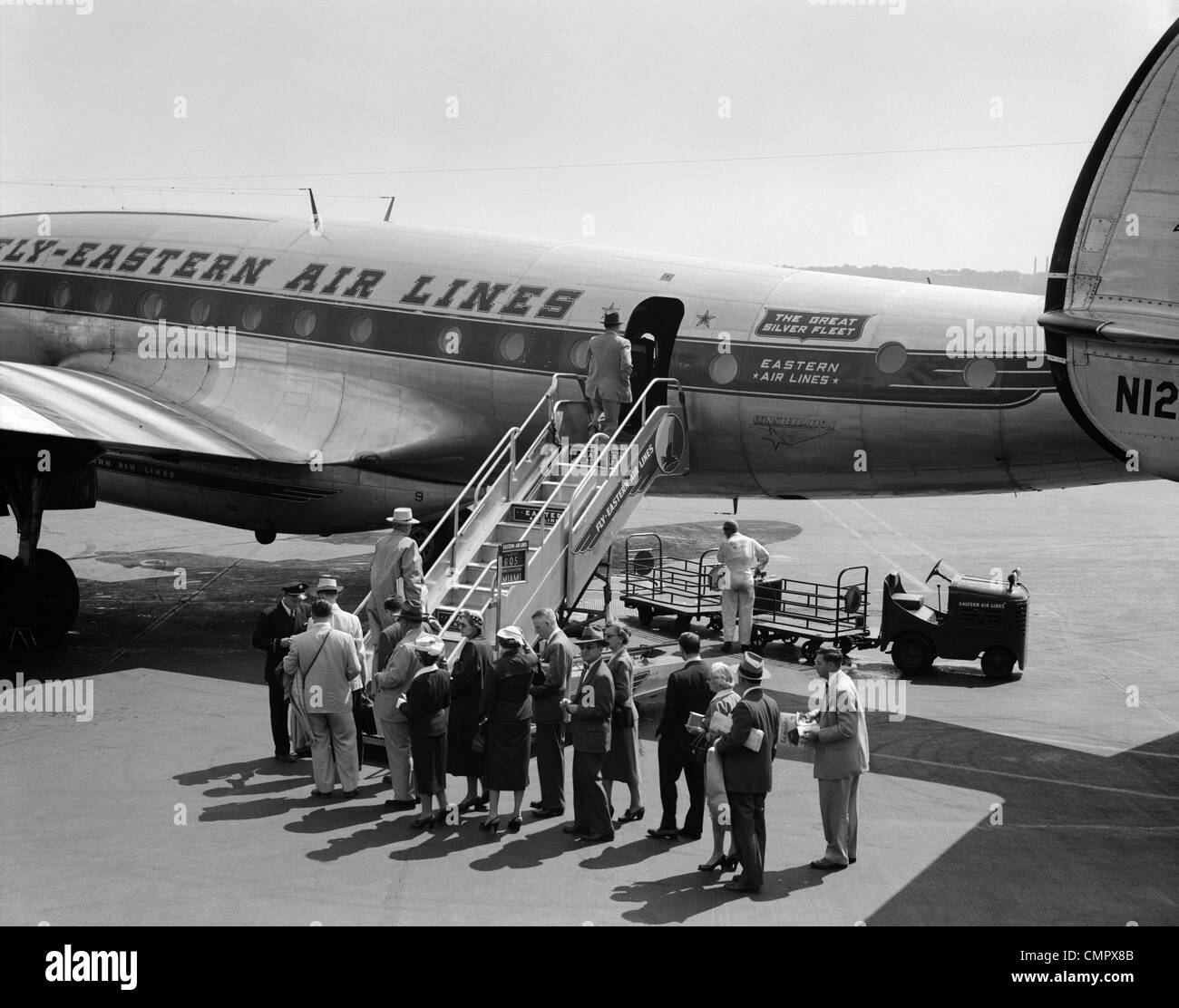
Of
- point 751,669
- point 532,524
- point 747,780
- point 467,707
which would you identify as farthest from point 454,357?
point 747,780

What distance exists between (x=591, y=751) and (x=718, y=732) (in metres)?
1.32

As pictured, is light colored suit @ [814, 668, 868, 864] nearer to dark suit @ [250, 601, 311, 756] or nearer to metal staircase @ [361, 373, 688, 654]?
metal staircase @ [361, 373, 688, 654]

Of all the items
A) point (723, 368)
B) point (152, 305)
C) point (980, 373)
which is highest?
point (152, 305)

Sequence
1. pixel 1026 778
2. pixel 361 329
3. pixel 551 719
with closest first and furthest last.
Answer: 1. pixel 551 719
2. pixel 1026 778
3. pixel 361 329

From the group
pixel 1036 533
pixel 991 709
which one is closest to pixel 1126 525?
pixel 1036 533

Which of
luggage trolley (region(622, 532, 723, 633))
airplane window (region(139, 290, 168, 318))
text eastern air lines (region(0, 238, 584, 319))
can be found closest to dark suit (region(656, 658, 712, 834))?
luggage trolley (region(622, 532, 723, 633))

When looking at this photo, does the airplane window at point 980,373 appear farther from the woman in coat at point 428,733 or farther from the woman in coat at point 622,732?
the woman in coat at point 428,733

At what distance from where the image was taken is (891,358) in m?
15.2

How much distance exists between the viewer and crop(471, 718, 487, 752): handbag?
11.1m

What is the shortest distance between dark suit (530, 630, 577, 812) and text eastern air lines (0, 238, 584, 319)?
6.96m

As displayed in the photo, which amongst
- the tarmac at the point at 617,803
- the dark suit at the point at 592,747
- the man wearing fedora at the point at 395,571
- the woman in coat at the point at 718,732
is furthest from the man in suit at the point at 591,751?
the man wearing fedora at the point at 395,571

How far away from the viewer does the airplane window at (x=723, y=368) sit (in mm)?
16109

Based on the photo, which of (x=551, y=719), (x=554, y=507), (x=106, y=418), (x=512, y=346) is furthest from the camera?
(x=512, y=346)

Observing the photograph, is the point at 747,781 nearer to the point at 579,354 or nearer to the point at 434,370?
the point at 579,354
